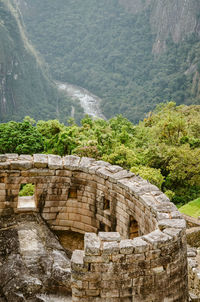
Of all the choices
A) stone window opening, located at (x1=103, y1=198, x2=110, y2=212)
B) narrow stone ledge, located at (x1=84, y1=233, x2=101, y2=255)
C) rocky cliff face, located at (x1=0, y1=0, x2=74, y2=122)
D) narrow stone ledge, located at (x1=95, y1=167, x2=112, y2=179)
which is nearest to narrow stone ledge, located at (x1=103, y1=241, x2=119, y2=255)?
narrow stone ledge, located at (x1=84, y1=233, x2=101, y2=255)

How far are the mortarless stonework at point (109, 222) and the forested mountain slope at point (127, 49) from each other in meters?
83.5

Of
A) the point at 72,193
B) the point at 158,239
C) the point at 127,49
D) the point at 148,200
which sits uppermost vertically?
the point at 127,49

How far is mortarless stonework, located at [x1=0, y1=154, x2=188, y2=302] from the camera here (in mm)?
6848

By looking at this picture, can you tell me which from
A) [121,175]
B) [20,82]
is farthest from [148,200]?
[20,82]

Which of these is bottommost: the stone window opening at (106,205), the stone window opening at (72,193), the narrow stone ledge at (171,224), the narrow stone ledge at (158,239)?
the narrow stone ledge at (158,239)

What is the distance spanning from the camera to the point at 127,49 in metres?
158

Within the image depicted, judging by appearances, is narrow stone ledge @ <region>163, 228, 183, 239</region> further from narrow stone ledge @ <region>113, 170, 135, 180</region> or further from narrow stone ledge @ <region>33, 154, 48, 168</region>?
narrow stone ledge @ <region>33, 154, 48, 168</region>

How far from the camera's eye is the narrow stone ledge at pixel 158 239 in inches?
274

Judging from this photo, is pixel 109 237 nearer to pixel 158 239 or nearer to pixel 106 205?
pixel 158 239

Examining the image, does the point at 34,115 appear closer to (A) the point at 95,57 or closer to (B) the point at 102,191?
(A) the point at 95,57

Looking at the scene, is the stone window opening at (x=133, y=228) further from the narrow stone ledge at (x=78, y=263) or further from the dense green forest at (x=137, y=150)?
the dense green forest at (x=137, y=150)

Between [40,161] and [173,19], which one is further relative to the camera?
[173,19]

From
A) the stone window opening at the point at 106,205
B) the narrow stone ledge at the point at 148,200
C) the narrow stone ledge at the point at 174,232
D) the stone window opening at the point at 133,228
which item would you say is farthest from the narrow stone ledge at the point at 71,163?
the narrow stone ledge at the point at 174,232

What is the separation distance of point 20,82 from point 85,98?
988 inches
